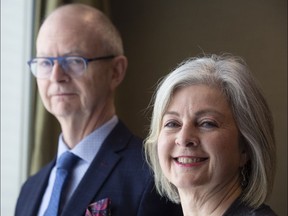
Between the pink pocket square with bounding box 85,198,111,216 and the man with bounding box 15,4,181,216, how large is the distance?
0.02 m

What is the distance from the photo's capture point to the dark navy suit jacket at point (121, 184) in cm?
160

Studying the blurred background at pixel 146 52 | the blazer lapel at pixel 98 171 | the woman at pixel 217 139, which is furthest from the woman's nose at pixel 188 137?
the blurred background at pixel 146 52

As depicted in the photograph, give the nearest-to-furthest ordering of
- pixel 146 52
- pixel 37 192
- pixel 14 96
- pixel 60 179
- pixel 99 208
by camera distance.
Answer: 1. pixel 99 208
2. pixel 60 179
3. pixel 37 192
4. pixel 146 52
5. pixel 14 96

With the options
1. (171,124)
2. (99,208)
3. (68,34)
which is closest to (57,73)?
(68,34)

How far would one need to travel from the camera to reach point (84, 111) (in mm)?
1831

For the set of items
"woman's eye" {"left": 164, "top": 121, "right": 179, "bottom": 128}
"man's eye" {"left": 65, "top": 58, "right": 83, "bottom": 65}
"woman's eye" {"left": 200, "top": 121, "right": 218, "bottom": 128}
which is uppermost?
"man's eye" {"left": 65, "top": 58, "right": 83, "bottom": 65}

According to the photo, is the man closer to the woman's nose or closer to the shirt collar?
the shirt collar

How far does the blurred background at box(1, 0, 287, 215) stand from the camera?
6.08 feet

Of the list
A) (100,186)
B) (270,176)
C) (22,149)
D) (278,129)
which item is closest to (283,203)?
(278,129)

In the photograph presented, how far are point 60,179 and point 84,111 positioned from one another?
267mm

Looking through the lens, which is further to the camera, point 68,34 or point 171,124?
point 68,34

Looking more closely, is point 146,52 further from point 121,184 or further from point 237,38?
point 121,184

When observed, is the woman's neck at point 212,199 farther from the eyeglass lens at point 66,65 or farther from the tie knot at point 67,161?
the eyeglass lens at point 66,65

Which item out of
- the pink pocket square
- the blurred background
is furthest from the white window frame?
the pink pocket square
